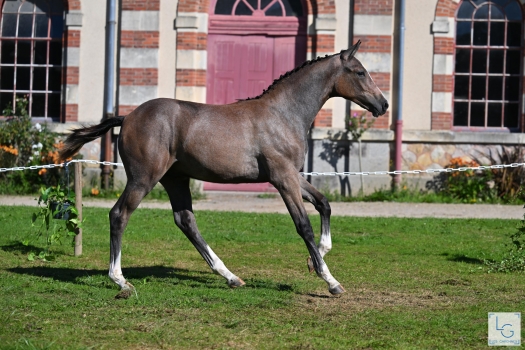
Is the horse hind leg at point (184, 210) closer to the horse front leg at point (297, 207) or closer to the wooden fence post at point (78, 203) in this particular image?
the horse front leg at point (297, 207)

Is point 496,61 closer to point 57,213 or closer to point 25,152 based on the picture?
point 25,152

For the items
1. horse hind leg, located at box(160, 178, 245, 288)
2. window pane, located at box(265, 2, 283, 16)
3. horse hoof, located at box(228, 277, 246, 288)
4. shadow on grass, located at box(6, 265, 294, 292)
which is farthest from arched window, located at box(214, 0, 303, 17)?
horse hoof, located at box(228, 277, 246, 288)

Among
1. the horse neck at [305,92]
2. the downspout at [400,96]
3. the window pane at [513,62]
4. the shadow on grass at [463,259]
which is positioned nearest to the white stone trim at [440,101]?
the downspout at [400,96]

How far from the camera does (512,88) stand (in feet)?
53.5

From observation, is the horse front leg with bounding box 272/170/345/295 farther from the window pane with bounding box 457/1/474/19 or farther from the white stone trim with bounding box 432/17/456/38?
the window pane with bounding box 457/1/474/19

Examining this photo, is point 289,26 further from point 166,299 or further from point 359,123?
point 166,299

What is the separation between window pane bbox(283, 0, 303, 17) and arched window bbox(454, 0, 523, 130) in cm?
307

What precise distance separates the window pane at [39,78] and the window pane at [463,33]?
326 inches

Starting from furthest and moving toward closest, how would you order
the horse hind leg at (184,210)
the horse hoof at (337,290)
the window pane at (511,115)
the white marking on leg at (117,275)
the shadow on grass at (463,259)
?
the window pane at (511,115) < the shadow on grass at (463,259) < the horse hind leg at (184,210) < the white marking on leg at (117,275) < the horse hoof at (337,290)

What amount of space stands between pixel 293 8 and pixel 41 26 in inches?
202

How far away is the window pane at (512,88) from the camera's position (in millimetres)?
16266

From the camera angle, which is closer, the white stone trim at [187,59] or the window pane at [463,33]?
the white stone trim at [187,59]

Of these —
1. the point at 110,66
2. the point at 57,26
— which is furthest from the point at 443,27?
the point at 57,26

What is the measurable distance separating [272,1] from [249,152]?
9.21 m
